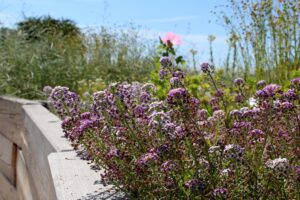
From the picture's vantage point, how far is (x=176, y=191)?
179 cm

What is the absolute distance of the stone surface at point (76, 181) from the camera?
6.41 feet

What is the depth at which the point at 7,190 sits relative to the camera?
199 inches

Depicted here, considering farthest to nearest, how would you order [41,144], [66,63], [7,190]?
[66,63] → [7,190] → [41,144]

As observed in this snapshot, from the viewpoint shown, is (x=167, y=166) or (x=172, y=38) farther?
(x=172, y=38)

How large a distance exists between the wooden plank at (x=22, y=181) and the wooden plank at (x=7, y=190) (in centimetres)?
21

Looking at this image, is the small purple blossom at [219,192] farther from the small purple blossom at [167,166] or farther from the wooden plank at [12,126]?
the wooden plank at [12,126]

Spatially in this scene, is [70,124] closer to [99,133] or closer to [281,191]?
[99,133]

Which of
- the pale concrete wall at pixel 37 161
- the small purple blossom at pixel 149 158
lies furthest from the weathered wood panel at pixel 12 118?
the small purple blossom at pixel 149 158

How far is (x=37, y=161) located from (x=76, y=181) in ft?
4.42

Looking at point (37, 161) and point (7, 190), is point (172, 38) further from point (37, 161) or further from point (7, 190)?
point (7, 190)

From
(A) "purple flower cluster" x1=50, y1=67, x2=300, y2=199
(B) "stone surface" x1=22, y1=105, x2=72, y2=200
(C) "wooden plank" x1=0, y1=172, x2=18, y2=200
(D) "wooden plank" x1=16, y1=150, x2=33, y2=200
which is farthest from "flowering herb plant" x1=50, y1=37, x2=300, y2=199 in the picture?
(C) "wooden plank" x1=0, y1=172, x2=18, y2=200

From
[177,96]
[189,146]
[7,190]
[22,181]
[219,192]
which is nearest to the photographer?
[219,192]

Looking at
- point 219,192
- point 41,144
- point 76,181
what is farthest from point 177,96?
point 41,144

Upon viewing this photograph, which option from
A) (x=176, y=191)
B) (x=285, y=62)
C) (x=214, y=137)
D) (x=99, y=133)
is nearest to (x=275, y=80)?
(x=285, y=62)
